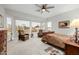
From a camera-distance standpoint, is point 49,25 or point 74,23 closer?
point 74,23

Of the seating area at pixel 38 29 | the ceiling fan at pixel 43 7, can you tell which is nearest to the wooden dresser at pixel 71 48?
the seating area at pixel 38 29

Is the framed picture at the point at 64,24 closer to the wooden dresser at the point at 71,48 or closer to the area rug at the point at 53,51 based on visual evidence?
the wooden dresser at the point at 71,48

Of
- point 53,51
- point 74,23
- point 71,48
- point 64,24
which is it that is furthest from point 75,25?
point 53,51

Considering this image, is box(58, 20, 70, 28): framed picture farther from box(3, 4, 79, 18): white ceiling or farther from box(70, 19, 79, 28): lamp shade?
box(3, 4, 79, 18): white ceiling

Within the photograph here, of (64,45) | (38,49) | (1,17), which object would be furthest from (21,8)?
(64,45)

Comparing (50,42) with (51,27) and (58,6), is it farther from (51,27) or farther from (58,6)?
(58,6)

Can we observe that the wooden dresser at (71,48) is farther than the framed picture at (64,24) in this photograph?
No

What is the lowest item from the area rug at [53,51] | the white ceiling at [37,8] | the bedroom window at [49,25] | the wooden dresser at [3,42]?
the area rug at [53,51]

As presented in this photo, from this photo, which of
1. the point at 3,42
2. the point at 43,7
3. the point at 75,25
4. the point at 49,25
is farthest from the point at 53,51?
the point at 3,42

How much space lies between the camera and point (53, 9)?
2.14 metres

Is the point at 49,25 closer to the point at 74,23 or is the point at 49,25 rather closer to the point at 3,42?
the point at 74,23

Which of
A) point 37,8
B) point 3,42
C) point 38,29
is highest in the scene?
point 37,8

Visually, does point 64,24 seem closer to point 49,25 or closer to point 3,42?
point 49,25

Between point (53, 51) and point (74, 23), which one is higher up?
point (74, 23)
